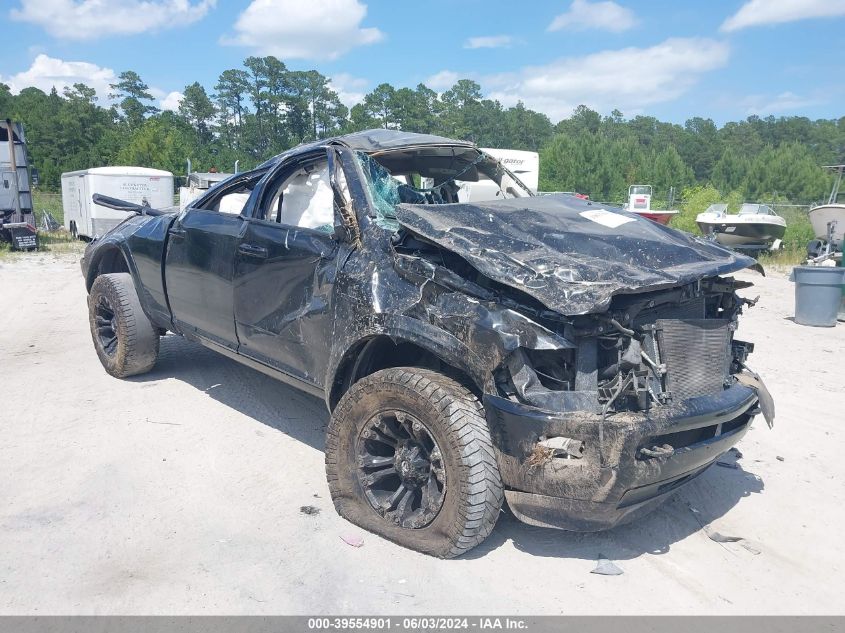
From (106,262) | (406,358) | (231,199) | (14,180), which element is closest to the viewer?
(406,358)

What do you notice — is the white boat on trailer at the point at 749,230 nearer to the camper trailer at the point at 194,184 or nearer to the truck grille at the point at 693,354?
the camper trailer at the point at 194,184

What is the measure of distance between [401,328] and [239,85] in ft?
294

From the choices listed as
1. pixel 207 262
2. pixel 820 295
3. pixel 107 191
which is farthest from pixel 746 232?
pixel 207 262

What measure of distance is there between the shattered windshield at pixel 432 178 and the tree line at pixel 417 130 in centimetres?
3676

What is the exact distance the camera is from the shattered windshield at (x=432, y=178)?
3.92 metres

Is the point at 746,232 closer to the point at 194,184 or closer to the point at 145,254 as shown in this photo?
the point at 194,184

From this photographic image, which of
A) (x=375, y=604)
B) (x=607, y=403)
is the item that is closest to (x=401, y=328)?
(x=607, y=403)

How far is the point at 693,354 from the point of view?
3.22 m

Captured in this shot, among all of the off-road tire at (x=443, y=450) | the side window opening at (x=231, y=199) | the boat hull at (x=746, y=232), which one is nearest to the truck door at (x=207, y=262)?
the side window opening at (x=231, y=199)

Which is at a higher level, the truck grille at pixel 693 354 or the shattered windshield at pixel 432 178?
the shattered windshield at pixel 432 178

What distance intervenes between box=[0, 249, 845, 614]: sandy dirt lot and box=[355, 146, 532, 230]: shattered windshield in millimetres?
1753

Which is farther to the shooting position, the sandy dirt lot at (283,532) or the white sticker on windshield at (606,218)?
the white sticker on windshield at (606,218)

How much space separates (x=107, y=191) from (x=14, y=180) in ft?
7.93

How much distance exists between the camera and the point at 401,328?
10.8 feet
